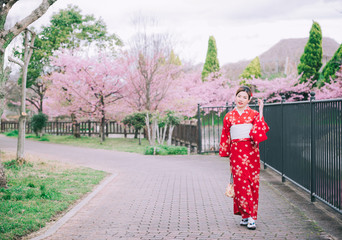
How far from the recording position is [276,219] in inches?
208

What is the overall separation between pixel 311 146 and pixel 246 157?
1.74m

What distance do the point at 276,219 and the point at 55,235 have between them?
2930mm

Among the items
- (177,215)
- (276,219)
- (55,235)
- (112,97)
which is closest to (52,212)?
(55,235)

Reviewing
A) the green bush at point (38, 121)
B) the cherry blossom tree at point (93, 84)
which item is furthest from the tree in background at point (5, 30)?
the green bush at point (38, 121)

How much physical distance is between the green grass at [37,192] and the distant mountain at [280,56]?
123ft

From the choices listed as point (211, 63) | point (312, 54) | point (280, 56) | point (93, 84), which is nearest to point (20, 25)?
point (93, 84)

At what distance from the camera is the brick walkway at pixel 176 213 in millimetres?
4668

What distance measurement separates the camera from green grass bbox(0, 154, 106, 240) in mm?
5061

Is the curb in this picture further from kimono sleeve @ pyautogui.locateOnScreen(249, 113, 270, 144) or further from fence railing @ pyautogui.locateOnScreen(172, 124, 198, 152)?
fence railing @ pyautogui.locateOnScreen(172, 124, 198, 152)

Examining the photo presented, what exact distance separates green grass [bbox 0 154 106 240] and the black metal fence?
393cm

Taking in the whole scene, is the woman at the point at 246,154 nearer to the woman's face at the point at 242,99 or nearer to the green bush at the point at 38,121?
the woman's face at the point at 242,99

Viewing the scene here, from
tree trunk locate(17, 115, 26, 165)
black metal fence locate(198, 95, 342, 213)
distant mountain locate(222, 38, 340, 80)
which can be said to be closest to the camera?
black metal fence locate(198, 95, 342, 213)

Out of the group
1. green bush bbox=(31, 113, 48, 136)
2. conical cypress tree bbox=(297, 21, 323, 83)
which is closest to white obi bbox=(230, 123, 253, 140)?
green bush bbox=(31, 113, 48, 136)

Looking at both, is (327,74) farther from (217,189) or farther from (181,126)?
(217,189)
